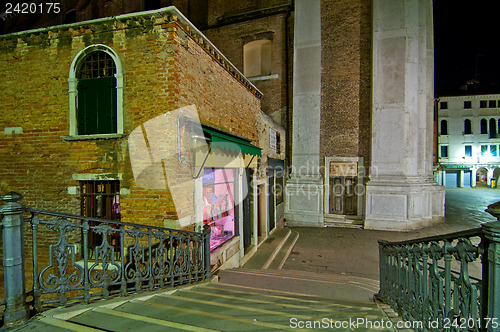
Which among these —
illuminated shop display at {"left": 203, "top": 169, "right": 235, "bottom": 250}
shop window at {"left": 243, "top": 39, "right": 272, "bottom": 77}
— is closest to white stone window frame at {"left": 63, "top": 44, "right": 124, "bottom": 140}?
illuminated shop display at {"left": 203, "top": 169, "right": 235, "bottom": 250}

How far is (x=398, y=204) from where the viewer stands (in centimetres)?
1068

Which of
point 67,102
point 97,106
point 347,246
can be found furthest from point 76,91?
point 347,246

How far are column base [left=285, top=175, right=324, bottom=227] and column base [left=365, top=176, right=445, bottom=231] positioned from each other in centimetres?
222

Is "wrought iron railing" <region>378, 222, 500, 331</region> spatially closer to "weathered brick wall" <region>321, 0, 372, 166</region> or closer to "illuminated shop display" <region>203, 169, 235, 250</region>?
"illuminated shop display" <region>203, 169, 235, 250</region>

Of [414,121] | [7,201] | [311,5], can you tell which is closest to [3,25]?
[311,5]

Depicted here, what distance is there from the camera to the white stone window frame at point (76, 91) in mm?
4871

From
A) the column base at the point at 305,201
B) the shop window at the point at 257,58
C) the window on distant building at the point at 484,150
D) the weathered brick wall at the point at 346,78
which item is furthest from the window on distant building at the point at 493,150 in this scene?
the shop window at the point at 257,58

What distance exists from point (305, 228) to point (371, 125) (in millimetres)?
6058

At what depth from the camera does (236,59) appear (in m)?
14.2

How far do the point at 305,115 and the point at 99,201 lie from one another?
10.2 metres

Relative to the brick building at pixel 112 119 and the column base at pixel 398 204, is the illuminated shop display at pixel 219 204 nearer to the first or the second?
the brick building at pixel 112 119

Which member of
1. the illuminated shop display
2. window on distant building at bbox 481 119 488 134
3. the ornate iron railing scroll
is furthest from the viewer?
window on distant building at bbox 481 119 488 134

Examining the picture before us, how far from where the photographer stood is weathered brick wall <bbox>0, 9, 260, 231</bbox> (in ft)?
15.4

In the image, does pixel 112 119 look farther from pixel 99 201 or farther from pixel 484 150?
pixel 484 150
